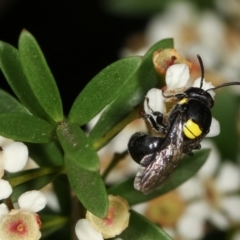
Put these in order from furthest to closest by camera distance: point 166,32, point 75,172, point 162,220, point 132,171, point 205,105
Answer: point 166,32 < point 132,171 < point 162,220 < point 205,105 < point 75,172

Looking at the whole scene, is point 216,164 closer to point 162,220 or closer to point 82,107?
point 162,220

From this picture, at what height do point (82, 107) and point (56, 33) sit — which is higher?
point (82, 107)

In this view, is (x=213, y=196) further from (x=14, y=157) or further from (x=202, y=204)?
(x=14, y=157)

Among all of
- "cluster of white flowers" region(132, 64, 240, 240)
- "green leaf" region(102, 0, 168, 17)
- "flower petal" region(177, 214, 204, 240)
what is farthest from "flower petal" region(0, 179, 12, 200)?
"green leaf" region(102, 0, 168, 17)

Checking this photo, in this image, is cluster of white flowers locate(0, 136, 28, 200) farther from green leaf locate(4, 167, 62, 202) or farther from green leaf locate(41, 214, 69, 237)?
green leaf locate(41, 214, 69, 237)

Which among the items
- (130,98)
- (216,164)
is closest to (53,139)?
(130,98)

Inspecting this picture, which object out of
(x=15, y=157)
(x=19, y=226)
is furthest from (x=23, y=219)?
(x=15, y=157)
